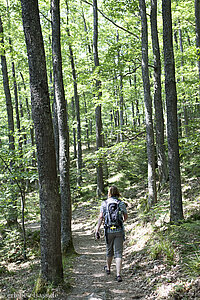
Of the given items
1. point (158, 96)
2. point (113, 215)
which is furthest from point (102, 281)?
point (158, 96)

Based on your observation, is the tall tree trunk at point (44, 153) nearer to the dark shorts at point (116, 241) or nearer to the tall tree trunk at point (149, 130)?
the dark shorts at point (116, 241)

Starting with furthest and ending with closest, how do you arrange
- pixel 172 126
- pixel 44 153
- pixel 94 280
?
1. pixel 172 126
2. pixel 94 280
3. pixel 44 153

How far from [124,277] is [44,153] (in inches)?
131

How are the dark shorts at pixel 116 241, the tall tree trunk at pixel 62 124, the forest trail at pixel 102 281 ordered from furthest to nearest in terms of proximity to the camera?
1. the tall tree trunk at pixel 62 124
2. the dark shorts at pixel 116 241
3. the forest trail at pixel 102 281

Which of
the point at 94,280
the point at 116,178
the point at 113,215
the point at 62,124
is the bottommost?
the point at 94,280

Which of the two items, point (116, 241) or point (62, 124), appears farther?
point (62, 124)

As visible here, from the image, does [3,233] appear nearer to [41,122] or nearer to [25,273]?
[25,273]

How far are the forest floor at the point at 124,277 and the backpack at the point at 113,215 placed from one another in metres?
1.17

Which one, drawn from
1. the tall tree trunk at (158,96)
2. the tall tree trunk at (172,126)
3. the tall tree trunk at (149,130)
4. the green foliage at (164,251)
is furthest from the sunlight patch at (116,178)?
the green foliage at (164,251)

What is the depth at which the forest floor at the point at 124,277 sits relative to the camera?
155 inches

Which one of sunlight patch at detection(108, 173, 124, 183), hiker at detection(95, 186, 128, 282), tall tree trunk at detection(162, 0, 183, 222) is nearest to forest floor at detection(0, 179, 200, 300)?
hiker at detection(95, 186, 128, 282)

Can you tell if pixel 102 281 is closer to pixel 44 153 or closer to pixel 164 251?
pixel 164 251

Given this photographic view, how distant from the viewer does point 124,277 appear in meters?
5.25

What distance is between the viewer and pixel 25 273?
7070 millimetres
